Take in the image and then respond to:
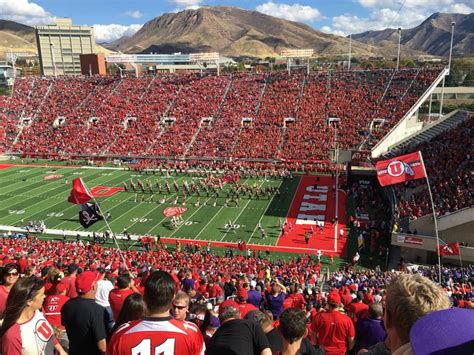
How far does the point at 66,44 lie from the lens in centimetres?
12988

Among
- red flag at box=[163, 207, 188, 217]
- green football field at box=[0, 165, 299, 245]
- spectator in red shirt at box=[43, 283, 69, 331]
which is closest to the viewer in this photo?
spectator in red shirt at box=[43, 283, 69, 331]

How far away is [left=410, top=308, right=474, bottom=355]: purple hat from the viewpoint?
1.32 metres

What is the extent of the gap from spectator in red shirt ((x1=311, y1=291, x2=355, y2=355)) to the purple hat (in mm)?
4039

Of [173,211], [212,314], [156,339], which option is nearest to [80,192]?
[212,314]

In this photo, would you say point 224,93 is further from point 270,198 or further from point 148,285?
point 148,285

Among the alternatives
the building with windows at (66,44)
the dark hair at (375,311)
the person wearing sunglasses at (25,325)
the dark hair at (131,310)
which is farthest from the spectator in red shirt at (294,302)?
the building with windows at (66,44)

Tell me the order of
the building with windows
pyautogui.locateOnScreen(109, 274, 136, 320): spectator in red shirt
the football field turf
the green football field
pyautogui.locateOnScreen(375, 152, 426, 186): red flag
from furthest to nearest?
1. the building with windows
2. the green football field
3. the football field turf
4. pyautogui.locateOnScreen(375, 152, 426, 186): red flag
5. pyautogui.locateOnScreen(109, 274, 136, 320): spectator in red shirt

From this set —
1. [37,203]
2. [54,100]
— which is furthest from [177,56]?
[37,203]

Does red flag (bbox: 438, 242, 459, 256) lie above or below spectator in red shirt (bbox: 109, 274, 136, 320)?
below

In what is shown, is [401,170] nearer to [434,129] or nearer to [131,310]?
[131,310]

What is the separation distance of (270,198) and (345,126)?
1540 cm

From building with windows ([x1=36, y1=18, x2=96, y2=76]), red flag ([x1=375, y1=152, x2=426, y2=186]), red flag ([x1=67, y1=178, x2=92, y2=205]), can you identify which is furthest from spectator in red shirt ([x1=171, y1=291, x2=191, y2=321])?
building with windows ([x1=36, y1=18, x2=96, y2=76])

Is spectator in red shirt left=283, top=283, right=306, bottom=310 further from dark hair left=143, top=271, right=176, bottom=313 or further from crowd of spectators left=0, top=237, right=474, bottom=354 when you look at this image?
dark hair left=143, top=271, right=176, bottom=313

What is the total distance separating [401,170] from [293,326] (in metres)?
12.8
